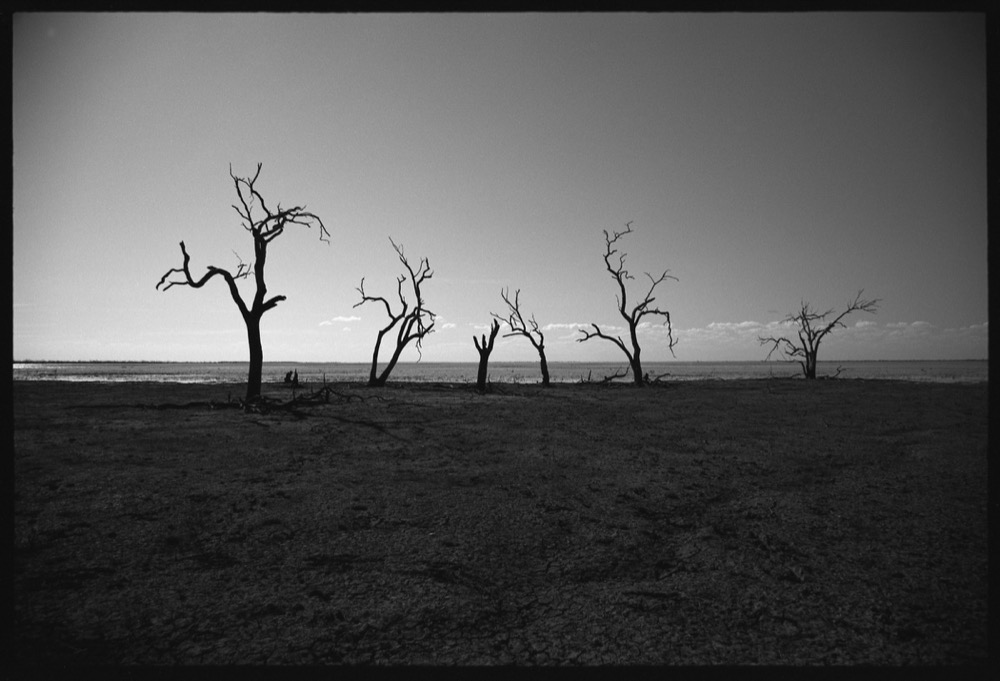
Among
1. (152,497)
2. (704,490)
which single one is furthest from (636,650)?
(152,497)

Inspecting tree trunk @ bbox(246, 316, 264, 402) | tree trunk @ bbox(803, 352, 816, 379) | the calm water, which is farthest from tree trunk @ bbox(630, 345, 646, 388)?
tree trunk @ bbox(246, 316, 264, 402)

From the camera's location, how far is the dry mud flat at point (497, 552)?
7.75ft

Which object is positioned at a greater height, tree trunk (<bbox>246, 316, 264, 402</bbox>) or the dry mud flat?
tree trunk (<bbox>246, 316, 264, 402</bbox>)

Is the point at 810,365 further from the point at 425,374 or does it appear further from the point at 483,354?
the point at 425,374

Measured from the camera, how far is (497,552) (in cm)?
349

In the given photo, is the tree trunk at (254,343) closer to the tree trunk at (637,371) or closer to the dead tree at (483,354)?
the dead tree at (483,354)

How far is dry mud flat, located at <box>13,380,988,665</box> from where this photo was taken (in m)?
2.36

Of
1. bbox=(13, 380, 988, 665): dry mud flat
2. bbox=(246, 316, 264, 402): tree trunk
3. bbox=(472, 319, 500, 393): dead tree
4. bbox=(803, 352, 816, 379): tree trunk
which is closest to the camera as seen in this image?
bbox=(13, 380, 988, 665): dry mud flat

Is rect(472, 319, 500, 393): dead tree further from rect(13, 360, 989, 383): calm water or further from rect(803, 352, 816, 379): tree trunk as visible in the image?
rect(803, 352, 816, 379): tree trunk

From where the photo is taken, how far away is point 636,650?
230 cm

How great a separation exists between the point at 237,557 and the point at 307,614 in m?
1.06

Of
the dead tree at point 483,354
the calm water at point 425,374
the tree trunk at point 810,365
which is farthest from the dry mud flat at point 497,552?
the tree trunk at point 810,365

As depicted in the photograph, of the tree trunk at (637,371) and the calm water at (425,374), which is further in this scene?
the calm water at (425,374)

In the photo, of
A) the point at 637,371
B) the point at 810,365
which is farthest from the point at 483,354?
the point at 810,365
